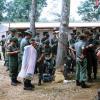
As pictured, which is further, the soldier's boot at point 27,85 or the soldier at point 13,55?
the soldier at point 13,55

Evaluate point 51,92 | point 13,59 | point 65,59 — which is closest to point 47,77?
point 13,59

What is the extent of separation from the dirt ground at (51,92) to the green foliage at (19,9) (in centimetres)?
4011

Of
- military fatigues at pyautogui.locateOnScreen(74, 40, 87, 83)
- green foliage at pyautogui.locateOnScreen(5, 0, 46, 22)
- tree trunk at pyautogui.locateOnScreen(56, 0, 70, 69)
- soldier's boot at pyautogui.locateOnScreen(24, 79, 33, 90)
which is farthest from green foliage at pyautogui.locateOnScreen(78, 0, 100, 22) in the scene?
soldier's boot at pyautogui.locateOnScreen(24, 79, 33, 90)

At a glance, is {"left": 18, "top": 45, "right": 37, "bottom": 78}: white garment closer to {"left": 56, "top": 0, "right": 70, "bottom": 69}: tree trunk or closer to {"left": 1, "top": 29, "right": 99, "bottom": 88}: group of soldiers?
{"left": 1, "top": 29, "right": 99, "bottom": 88}: group of soldiers

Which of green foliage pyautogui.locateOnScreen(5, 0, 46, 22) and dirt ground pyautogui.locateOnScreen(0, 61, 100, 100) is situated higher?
green foliage pyautogui.locateOnScreen(5, 0, 46, 22)

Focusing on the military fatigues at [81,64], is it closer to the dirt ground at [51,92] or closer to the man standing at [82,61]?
the man standing at [82,61]

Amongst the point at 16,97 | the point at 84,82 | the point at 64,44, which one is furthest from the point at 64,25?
the point at 16,97

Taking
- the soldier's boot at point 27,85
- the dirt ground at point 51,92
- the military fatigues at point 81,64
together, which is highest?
the military fatigues at point 81,64

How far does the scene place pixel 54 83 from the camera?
1205cm

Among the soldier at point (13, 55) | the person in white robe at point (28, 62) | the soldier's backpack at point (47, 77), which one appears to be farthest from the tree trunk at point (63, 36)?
the person in white robe at point (28, 62)

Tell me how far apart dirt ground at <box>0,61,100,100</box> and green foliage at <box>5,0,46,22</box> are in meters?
40.1

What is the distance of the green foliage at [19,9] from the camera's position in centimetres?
→ 5165

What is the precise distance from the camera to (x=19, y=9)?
52.5 meters

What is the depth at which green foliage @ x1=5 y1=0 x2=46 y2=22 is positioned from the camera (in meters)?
51.7
